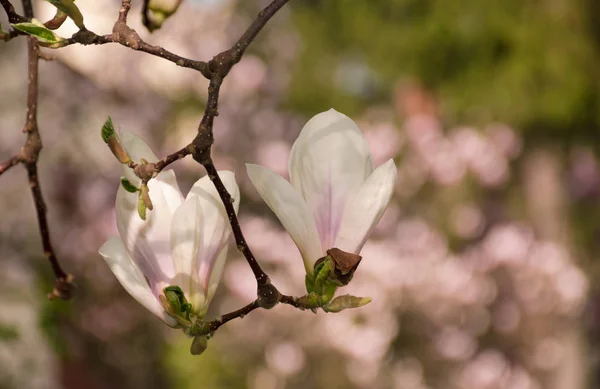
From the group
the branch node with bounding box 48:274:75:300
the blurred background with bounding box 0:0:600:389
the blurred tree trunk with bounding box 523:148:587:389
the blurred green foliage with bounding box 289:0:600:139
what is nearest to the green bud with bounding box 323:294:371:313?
the branch node with bounding box 48:274:75:300

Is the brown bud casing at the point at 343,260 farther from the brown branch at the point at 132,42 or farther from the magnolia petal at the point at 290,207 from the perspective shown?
the brown branch at the point at 132,42

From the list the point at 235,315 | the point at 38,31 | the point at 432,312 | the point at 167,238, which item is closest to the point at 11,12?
the point at 38,31

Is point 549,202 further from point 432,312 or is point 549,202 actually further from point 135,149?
point 135,149

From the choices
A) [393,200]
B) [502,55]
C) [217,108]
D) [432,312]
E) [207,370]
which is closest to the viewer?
[217,108]

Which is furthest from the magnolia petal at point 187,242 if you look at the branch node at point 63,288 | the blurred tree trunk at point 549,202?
the blurred tree trunk at point 549,202

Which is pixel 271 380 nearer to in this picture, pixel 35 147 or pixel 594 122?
pixel 594 122

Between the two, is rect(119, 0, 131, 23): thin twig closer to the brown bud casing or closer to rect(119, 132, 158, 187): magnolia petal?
rect(119, 132, 158, 187): magnolia petal
